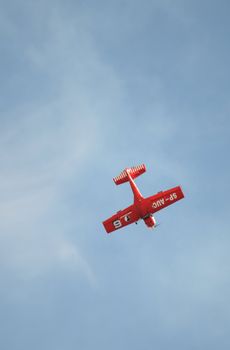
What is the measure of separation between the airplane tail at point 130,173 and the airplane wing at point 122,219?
670 cm

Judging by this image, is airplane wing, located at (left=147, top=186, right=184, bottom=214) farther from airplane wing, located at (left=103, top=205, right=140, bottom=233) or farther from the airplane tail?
the airplane tail

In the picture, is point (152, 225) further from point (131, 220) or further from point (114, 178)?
point (114, 178)

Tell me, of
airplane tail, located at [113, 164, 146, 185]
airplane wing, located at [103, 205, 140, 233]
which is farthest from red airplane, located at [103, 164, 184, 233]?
airplane tail, located at [113, 164, 146, 185]

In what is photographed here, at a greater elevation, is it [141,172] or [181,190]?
[141,172]

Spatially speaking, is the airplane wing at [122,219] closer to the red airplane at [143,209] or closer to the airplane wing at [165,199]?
the red airplane at [143,209]

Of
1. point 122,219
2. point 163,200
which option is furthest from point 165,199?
point 122,219

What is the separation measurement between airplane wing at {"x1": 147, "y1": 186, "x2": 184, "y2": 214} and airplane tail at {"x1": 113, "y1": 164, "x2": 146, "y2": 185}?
26.9 ft

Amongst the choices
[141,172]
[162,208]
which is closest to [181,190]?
[162,208]

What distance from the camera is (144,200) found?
88188 millimetres

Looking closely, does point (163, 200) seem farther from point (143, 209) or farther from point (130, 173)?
point (130, 173)

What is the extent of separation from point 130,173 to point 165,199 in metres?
9.44

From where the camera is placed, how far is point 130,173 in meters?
94.6

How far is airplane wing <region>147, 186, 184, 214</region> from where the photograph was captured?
87500 mm

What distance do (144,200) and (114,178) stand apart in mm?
8782
